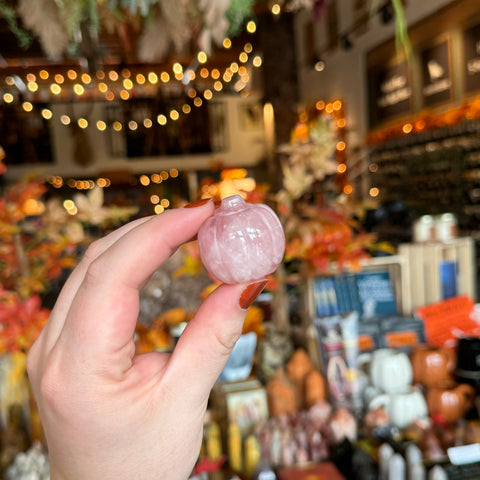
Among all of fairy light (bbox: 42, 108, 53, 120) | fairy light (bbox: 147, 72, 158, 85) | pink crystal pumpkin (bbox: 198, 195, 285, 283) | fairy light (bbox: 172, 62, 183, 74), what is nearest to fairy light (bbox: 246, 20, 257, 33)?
pink crystal pumpkin (bbox: 198, 195, 285, 283)

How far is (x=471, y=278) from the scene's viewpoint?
228 cm

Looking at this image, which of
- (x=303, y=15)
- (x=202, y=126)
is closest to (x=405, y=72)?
(x=303, y=15)

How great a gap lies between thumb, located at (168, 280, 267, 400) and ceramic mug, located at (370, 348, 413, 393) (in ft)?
4.30

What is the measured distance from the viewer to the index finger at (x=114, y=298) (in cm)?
44

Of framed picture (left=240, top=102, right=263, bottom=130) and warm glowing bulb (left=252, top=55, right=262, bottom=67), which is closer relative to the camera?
warm glowing bulb (left=252, top=55, right=262, bottom=67)

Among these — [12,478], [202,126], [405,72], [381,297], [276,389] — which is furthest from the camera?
[202,126]

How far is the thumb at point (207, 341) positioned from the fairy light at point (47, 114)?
1020cm

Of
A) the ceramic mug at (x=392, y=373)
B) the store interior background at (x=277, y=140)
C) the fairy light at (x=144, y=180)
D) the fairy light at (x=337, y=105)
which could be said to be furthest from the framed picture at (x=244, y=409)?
Answer: the fairy light at (x=144, y=180)

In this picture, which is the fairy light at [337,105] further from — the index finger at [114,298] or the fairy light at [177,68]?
the index finger at [114,298]

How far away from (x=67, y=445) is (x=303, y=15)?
33.6 ft

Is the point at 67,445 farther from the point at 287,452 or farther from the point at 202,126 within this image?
the point at 202,126

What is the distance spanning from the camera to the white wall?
6.58 m

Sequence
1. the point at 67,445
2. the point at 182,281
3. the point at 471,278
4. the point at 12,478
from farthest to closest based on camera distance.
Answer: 1. the point at 471,278
2. the point at 182,281
3. the point at 12,478
4. the point at 67,445

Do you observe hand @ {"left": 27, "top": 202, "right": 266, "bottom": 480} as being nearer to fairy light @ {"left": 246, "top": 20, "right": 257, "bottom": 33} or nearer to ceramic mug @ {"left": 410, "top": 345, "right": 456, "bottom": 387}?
ceramic mug @ {"left": 410, "top": 345, "right": 456, "bottom": 387}
